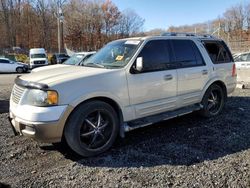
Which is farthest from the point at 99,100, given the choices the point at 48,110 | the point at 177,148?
the point at 177,148

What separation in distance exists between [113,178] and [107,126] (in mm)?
1086

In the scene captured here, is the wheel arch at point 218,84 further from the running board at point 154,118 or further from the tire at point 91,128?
the tire at point 91,128

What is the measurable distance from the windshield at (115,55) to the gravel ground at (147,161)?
4.60 ft

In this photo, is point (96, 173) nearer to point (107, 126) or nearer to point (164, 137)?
point (107, 126)

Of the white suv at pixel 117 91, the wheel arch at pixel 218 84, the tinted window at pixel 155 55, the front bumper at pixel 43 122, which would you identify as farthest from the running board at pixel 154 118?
the front bumper at pixel 43 122

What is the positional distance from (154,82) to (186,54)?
124 centimetres

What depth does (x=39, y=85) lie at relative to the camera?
410 centimetres

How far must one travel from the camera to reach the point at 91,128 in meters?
4.52

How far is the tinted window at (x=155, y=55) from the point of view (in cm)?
519

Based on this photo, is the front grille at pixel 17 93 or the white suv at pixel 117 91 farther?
the front grille at pixel 17 93

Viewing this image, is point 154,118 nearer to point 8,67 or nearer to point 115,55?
point 115,55

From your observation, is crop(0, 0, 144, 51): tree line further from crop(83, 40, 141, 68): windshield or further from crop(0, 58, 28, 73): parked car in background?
crop(83, 40, 141, 68): windshield

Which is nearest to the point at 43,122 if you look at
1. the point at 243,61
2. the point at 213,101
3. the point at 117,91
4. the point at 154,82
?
the point at 117,91

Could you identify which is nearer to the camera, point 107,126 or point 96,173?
point 96,173
